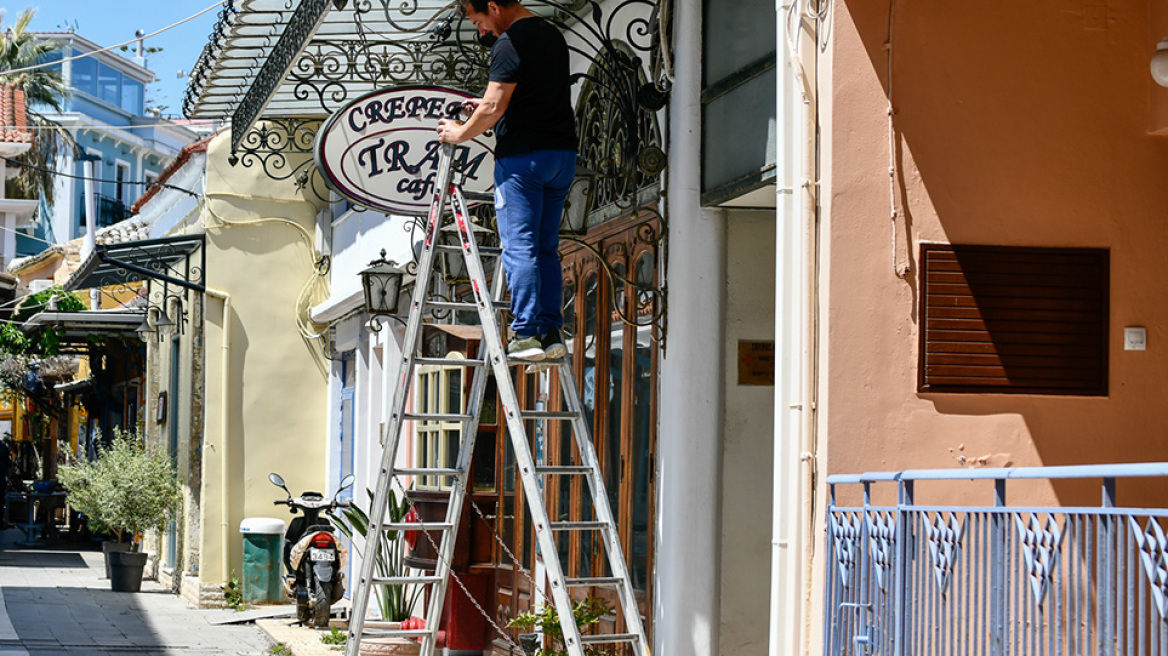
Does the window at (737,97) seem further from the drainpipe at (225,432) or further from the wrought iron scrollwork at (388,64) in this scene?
the drainpipe at (225,432)

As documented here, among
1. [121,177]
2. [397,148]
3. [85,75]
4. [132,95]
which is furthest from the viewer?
[132,95]

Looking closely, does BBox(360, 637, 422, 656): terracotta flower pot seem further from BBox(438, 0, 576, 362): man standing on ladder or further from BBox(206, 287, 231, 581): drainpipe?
BBox(206, 287, 231, 581): drainpipe

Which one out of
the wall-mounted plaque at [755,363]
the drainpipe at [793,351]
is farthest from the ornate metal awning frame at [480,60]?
the drainpipe at [793,351]

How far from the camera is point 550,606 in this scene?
9297 millimetres

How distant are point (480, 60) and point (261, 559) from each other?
8.46m

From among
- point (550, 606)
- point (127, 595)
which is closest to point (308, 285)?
point (127, 595)

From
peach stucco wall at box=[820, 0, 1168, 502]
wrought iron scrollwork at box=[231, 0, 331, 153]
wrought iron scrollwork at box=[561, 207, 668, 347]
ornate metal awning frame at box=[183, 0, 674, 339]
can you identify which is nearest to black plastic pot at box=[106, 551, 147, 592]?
ornate metal awning frame at box=[183, 0, 674, 339]

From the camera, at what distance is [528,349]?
6.43 meters

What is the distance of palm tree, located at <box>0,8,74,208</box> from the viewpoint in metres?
38.2

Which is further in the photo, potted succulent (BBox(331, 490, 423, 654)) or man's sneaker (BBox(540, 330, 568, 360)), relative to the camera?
potted succulent (BBox(331, 490, 423, 654))

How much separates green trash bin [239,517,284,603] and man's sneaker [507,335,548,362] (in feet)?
35.5

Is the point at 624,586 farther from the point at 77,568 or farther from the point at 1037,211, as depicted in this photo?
the point at 77,568

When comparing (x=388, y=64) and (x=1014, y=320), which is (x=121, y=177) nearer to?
(x=388, y=64)

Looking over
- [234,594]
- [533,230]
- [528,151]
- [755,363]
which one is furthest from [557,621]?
[234,594]
